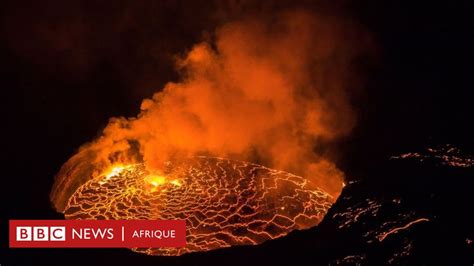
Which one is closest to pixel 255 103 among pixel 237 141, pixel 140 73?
pixel 237 141

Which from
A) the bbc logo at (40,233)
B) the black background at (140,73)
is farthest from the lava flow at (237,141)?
the bbc logo at (40,233)

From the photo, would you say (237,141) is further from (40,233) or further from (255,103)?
(40,233)

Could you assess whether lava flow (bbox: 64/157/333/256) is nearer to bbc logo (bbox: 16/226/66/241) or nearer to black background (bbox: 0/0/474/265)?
black background (bbox: 0/0/474/265)

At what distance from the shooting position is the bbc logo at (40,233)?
3932 mm

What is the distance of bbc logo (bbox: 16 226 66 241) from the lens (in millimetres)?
3932

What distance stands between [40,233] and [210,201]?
2.20m

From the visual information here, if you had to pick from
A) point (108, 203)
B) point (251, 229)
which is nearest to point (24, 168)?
point (108, 203)

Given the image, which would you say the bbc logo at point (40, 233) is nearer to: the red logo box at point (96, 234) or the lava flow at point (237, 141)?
the red logo box at point (96, 234)

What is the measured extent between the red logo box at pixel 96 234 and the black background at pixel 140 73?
1.12 ft

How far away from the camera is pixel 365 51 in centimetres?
699

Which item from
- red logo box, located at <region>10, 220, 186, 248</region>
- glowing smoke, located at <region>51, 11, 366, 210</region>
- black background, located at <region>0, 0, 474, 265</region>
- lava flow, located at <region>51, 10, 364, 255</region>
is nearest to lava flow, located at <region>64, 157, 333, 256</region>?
lava flow, located at <region>51, 10, 364, 255</region>

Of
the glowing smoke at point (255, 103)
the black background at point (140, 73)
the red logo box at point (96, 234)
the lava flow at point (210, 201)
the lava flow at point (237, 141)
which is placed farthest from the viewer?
the glowing smoke at point (255, 103)

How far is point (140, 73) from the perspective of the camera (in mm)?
8031

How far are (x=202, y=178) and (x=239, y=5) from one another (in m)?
3.23
